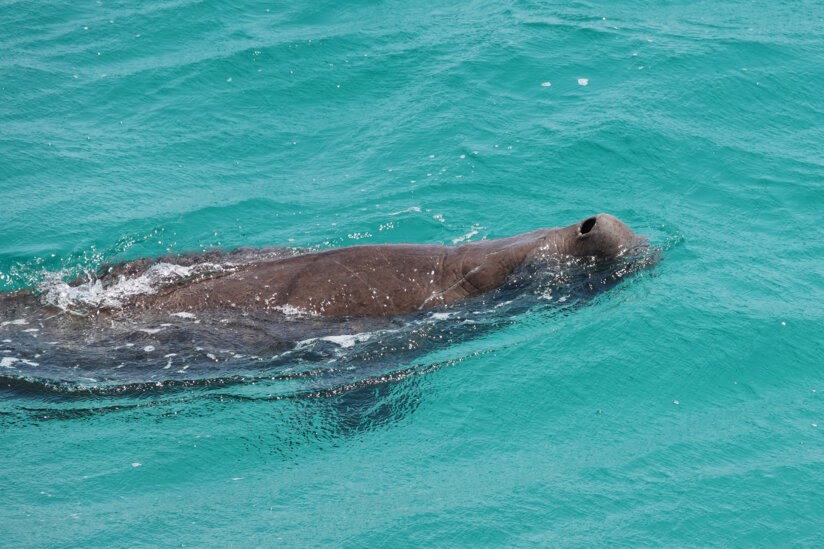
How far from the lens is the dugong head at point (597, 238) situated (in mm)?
10367

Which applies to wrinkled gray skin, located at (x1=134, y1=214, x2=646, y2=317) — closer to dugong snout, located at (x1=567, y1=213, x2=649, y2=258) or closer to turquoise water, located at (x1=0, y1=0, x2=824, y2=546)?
dugong snout, located at (x1=567, y1=213, x2=649, y2=258)

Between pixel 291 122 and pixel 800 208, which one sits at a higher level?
pixel 291 122

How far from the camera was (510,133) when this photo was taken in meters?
16.2

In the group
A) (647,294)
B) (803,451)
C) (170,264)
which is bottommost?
(803,451)

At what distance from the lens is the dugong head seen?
10.4 meters

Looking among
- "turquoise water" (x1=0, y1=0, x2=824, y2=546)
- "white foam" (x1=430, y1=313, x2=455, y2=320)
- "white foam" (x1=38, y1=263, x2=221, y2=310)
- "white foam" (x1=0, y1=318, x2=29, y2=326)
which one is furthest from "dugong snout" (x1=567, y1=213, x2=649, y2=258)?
"white foam" (x1=0, y1=318, x2=29, y2=326)

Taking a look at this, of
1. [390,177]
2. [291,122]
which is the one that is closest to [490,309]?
[390,177]

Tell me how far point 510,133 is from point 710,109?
3323 mm

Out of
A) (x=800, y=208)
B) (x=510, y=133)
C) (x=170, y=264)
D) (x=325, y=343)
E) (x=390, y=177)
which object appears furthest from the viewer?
(x=510, y=133)

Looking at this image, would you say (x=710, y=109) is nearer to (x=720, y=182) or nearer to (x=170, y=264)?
(x=720, y=182)

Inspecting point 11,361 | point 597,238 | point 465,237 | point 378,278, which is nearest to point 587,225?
point 597,238

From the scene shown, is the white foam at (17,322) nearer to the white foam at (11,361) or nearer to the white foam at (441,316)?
the white foam at (11,361)

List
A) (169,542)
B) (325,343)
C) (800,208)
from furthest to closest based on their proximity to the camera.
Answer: (800,208)
(325,343)
(169,542)

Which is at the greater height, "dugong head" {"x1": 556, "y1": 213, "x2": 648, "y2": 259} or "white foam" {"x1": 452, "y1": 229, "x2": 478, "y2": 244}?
"dugong head" {"x1": 556, "y1": 213, "x2": 648, "y2": 259}
